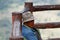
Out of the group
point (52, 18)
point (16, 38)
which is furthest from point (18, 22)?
point (52, 18)

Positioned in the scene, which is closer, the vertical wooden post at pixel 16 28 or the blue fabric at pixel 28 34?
the vertical wooden post at pixel 16 28

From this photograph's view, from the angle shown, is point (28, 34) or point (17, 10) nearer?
point (28, 34)

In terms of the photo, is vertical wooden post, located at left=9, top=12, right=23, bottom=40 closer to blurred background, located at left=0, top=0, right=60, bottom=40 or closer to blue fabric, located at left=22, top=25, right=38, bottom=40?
blue fabric, located at left=22, top=25, right=38, bottom=40

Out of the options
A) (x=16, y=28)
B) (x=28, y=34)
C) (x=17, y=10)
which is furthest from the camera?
(x=17, y=10)

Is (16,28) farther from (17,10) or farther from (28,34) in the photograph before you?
(17,10)

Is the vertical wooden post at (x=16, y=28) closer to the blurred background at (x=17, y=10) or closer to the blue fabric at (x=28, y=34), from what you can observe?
the blue fabric at (x=28, y=34)

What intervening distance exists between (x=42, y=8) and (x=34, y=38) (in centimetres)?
52

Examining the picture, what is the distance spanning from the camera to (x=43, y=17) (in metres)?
3.67

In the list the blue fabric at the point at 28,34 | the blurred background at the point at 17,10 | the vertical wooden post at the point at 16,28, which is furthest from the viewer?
the blurred background at the point at 17,10

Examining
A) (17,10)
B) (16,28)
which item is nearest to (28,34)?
(16,28)

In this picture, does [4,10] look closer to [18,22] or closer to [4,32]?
[4,32]

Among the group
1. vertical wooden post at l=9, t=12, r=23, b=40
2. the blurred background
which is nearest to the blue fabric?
vertical wooden post at l=9, t=12, r=23, b=40

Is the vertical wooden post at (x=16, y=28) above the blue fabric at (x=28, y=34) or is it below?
above

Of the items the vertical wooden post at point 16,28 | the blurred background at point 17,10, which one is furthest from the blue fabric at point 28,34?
the blurred background at point 17,10
